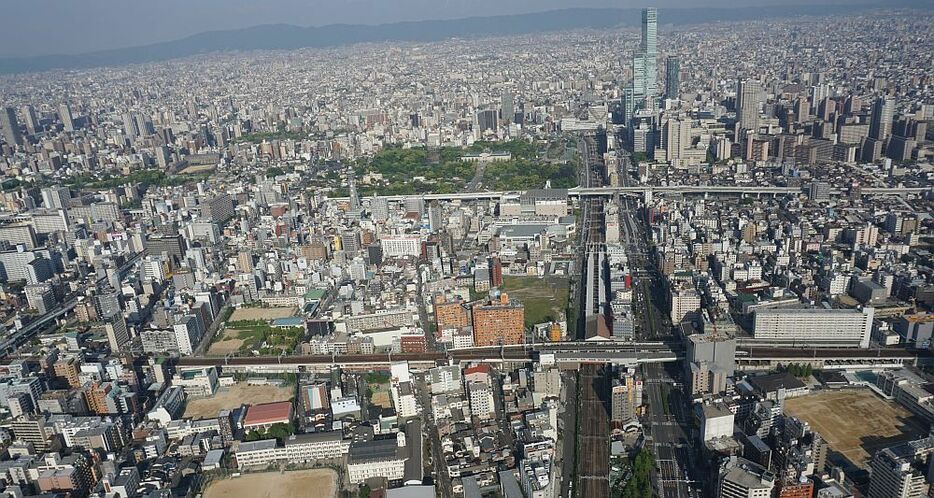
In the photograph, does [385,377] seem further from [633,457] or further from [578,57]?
[578,57]

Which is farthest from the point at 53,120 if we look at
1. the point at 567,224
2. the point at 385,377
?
the point at 385,377

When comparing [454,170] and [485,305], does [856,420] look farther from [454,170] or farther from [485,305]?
[454,170]

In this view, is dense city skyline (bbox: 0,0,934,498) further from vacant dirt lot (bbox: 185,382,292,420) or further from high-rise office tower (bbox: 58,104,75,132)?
high-rise office tower (bbox: 58,104,75,132)

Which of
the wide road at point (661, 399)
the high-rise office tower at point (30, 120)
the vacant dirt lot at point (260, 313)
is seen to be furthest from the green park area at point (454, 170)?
the high-rise office tower at point (30, 120)

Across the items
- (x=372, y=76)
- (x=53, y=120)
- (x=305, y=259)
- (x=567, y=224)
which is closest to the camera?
(x=305, y=259)

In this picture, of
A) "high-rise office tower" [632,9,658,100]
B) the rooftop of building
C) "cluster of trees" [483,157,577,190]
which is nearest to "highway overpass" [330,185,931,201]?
"cluster of trees" [483,157,577,190]

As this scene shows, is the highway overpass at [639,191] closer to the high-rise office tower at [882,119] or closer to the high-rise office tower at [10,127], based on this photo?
the high-rise office tower at [882,119]
